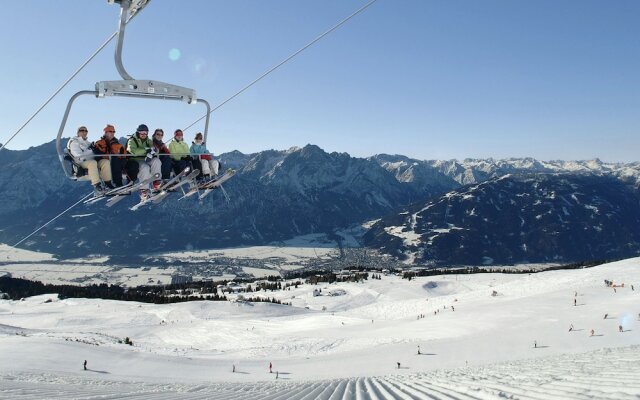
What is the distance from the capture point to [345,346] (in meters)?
55.6

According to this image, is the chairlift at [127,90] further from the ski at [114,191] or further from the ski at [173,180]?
the ski at [173,180]

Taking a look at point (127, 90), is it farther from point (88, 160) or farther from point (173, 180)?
point (173, 180)

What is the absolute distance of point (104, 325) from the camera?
78062 millimetres

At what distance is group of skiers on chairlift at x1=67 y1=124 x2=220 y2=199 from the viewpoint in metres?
19.3

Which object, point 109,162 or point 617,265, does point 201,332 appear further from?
point 617,265

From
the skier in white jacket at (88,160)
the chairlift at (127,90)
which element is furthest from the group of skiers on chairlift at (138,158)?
the chairlift at (127,90)

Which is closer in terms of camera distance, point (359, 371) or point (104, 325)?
point (359, 371)

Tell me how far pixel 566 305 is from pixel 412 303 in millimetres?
29899

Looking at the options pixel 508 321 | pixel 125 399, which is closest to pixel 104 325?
pixel 508 321

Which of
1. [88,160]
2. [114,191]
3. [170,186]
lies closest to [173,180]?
[170,186]

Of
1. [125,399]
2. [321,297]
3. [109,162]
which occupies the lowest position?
[321,297]

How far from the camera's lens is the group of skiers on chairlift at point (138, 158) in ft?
63.3

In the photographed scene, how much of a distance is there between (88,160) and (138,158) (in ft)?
7.32

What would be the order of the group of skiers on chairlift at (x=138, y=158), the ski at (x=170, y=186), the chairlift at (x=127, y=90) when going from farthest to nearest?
the ski at (x=170, y=186) → the group of skiers on chairlift at (x=138, y=158) → the chairlift at (x=127, y=90)
